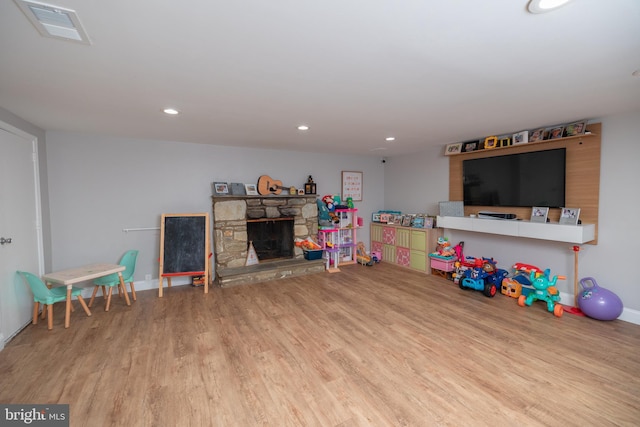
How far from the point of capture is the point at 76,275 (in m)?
3.09

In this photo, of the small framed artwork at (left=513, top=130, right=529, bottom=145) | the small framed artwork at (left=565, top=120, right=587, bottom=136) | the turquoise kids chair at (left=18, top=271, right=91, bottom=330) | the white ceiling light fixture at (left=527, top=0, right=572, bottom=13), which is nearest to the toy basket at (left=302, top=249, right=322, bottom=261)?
the turquoise kids chair at (left=18, top=271, right=91, bottom=330)

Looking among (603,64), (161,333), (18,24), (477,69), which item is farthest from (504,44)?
(161,333)

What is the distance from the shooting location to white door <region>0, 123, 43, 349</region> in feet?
8.42

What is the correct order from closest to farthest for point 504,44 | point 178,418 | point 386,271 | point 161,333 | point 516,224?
point 504,44
point 178,418
point 161,333
point 516,224
point 386,271

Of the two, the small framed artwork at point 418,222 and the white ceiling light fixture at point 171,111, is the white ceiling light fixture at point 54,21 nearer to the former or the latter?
the white ceiling light fixture at point 171,111

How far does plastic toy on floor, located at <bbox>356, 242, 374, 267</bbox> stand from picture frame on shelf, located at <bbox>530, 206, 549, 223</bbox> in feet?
8.81

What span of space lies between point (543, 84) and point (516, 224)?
6.88ft

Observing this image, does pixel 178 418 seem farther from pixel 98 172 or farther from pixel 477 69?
pixel 98 172

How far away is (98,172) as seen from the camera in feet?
12.4

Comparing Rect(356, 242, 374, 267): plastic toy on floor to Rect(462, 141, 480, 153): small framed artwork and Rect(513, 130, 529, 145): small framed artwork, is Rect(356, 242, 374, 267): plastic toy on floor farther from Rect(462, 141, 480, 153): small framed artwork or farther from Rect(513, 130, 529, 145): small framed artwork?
Rect(513, 130, 529, 145): small framed artwork

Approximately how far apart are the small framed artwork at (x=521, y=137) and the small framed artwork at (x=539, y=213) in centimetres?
→ 89

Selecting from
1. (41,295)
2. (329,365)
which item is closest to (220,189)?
(41,295)

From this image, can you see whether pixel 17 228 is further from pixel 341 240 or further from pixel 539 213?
pixel 539 213

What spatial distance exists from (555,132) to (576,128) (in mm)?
202
